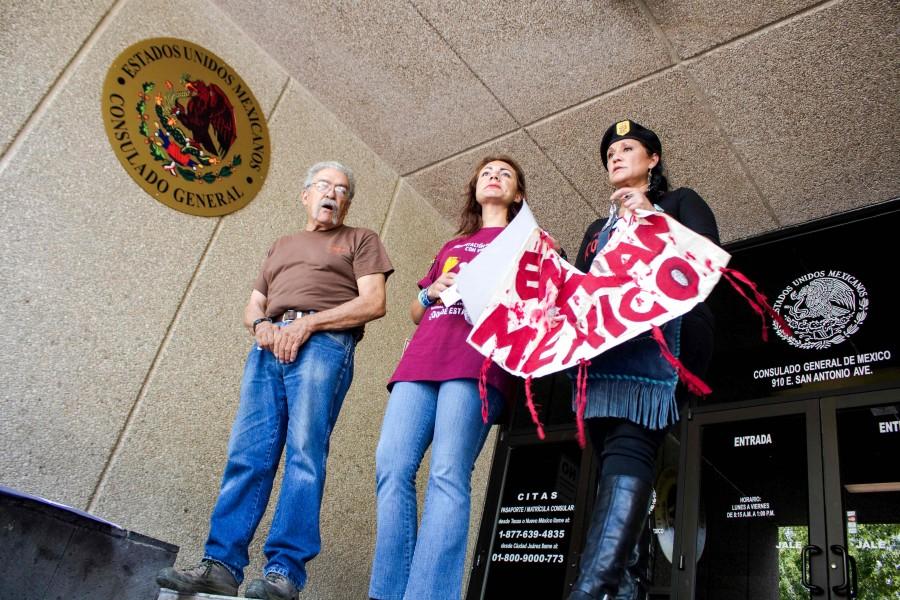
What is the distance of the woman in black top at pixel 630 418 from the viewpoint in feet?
4.06

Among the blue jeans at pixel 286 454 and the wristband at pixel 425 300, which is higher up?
the wristband at pixel 425 300

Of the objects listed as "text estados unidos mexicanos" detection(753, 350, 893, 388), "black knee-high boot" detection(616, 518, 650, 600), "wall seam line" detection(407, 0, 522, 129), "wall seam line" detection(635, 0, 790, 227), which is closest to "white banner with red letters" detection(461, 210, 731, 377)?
"black knee-high boot" detection(616, 518, 650, 600)

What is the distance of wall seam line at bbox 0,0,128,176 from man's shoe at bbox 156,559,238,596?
1488 millimetres

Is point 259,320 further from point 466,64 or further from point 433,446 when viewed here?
point 466,64

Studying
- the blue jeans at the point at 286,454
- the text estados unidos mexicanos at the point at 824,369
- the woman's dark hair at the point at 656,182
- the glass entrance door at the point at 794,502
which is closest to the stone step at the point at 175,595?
the blue jeans at the point at 286,454

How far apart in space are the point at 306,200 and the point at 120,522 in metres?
1.21

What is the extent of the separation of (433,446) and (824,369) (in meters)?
2.21

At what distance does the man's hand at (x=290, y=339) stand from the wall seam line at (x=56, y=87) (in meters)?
1.16

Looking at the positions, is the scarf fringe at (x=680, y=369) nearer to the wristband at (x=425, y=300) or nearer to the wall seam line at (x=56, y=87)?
the wristband at (x=425, y=300)

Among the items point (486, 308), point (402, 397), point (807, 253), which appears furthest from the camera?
point (807, 253)

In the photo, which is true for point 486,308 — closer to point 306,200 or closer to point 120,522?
point 306,200

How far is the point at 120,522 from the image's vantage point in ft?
7.37

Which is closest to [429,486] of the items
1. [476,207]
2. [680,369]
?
[680,369]

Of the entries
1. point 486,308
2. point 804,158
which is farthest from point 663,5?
point 486,308
